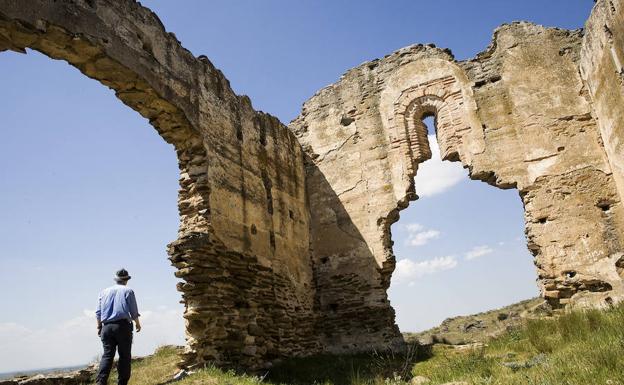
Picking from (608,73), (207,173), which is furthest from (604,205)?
(207,173)

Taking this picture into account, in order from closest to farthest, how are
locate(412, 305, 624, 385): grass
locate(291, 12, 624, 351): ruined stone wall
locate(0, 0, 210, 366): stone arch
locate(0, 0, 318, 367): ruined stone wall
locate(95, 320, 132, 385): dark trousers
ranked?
locate(412, 305, 624, 385): grass, locate(95, 320, 132, 385): dark trousers, locate(0, 0, 210, 366): stone arch, locate(0, 0, 318, 367): ruined stone wall, locate(291, 12, 624, 351): ruined stone wall

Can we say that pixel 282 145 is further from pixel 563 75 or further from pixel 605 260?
pixel 605 260

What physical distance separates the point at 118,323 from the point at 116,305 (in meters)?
0.20

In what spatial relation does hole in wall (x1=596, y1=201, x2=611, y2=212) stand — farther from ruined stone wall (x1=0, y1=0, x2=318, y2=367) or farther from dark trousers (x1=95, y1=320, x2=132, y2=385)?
dark trousers (x1=95, y1=320, x2=132, y2=385)

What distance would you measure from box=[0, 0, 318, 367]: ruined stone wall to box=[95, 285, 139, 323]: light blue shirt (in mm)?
1295

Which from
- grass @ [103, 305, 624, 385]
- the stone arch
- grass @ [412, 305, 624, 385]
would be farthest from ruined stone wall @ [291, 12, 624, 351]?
the stone arch

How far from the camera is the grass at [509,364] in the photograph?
3.86 m

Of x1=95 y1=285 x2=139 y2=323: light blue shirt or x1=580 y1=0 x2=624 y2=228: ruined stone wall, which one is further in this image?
x1=580 y1=0 x2=624 y2=228: ruined stone wall

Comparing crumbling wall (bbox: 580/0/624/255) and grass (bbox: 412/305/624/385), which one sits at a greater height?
crumbling wall (bbox: 580/0/624/255)

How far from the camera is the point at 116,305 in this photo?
17.4ft

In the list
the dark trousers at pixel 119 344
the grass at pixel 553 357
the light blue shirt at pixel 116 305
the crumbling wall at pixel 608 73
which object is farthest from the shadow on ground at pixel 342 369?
the crumbling wall at pixel 608 73

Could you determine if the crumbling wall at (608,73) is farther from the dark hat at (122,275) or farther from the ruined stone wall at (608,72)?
the dark hat at (122,275)

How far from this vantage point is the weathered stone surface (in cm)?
674

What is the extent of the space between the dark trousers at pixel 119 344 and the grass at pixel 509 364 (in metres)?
0.74
